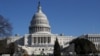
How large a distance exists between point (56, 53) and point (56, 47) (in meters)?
1.60

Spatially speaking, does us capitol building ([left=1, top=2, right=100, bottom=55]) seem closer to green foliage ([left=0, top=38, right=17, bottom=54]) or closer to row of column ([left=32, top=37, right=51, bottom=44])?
row of column ([left=32, top=37, right=51, bottom=44])

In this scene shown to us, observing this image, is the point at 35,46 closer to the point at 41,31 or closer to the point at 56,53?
the point at 41,31

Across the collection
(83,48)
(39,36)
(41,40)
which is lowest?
(83,48)

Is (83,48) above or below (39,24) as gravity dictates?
below

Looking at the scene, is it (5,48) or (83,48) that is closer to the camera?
(5,48)

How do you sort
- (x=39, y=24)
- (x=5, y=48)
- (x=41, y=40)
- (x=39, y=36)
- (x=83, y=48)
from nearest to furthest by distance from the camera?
(x=5, y=48)
(x=83, y=48)
(x=39, y=36)
(x=41, y=40)
(x=39, y=24)

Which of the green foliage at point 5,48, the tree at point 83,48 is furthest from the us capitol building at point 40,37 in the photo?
the green foliage at point 5,48

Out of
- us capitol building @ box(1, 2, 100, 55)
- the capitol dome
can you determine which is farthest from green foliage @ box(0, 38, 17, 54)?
the capitol dome

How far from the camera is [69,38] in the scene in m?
180

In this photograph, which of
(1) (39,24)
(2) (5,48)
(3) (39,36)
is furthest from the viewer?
(1) (39,24)

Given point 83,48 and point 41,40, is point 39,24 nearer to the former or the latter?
point 41,40

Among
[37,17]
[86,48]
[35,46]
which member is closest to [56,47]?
[86,48]

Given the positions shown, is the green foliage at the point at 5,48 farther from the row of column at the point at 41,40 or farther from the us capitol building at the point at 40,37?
the row of column at the point at 41,40

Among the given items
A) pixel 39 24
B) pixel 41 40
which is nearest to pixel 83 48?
pixel 41 40
